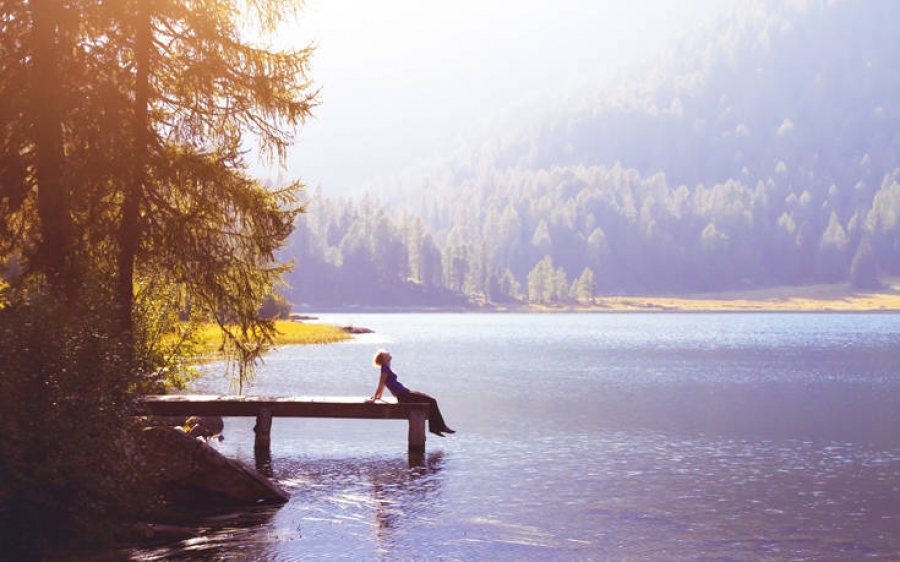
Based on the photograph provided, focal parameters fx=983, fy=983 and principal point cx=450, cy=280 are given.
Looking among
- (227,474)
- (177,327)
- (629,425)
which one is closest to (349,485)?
(227,474)

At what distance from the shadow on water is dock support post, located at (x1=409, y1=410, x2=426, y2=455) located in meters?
1.90

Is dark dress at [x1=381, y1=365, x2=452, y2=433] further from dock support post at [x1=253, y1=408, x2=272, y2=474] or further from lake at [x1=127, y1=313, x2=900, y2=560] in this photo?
dock support post at [x1=253, y1=408, x2=272, y2=474]

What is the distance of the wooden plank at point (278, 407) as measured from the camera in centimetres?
2956

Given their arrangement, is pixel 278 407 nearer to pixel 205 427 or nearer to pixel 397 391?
pixel 397 391

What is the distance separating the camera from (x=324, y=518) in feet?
71.0

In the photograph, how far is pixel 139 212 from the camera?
2266 centimetres

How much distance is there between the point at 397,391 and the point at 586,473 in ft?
20.6

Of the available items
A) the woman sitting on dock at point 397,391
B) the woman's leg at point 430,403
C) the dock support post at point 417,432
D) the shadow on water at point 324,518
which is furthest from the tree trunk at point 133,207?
the dock support post at point 417,432

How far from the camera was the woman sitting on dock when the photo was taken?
2947cm

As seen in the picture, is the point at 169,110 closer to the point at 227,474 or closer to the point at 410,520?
the point at 227,474

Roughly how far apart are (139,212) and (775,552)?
15621mm

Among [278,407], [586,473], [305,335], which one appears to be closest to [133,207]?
[278,407]

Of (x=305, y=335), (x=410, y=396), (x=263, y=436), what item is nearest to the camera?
(x=410, y=396)

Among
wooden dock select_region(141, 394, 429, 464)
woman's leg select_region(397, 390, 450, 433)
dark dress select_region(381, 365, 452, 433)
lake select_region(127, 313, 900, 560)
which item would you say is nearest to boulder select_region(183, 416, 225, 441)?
lake select_region(127, 313, 900, 560)
